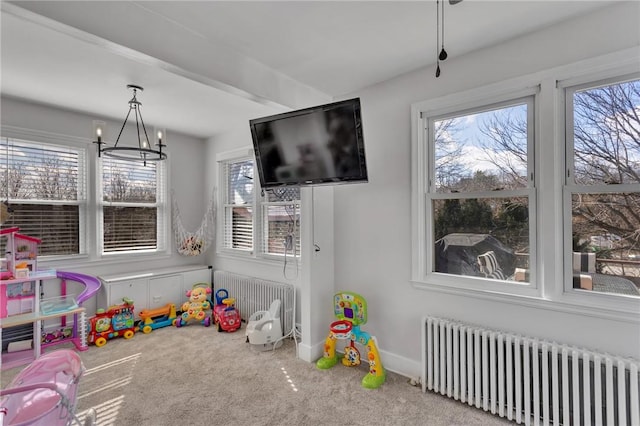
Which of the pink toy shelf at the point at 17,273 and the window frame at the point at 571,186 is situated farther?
the pink toy shelf at the point at 17,273

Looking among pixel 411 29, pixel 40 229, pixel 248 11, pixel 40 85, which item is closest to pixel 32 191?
pixel 40 229

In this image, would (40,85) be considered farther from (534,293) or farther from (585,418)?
(585,418)

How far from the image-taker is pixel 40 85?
113 inches

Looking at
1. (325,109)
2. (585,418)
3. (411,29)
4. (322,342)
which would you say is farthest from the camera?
(322,342)

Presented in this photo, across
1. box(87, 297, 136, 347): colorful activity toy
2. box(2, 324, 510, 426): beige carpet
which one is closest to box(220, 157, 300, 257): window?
box(2, 324, 510, 426): beige carpet

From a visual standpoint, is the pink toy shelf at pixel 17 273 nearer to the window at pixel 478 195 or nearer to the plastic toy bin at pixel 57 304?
the plastic toy bin at pixel 57 304

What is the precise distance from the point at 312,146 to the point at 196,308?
9.07ft

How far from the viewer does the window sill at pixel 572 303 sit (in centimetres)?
178

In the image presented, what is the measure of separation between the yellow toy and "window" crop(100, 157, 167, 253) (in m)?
0.92

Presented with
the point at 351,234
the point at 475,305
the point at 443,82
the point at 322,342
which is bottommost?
the point at 322,342

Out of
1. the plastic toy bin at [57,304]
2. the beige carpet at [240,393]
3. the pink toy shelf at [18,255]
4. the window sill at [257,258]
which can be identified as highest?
the pink toy shelf at [18,255]

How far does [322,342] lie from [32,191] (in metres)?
3.56

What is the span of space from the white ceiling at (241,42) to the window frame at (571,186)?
0.41 m

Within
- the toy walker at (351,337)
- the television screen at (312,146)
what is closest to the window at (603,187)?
the television screen at (312,146)
